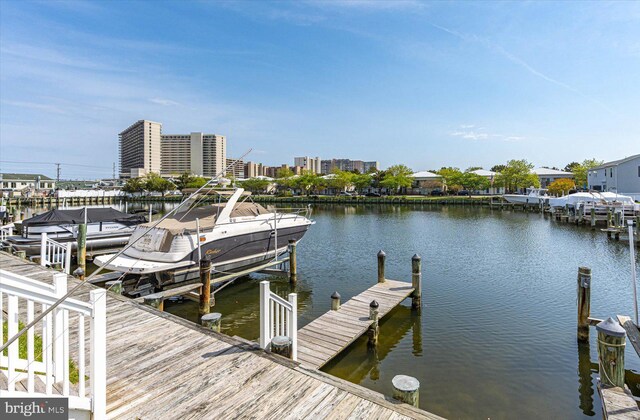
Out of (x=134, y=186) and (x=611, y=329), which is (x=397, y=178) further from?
(x=611, y=329)

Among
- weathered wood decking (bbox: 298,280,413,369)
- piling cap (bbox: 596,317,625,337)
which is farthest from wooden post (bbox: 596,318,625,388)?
weathered wood decking (bbox: 298,280,413,369)

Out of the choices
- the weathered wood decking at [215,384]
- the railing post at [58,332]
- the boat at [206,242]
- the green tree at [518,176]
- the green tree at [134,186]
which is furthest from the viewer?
the green tree at [134,186]

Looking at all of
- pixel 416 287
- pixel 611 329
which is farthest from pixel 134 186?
pixel 611 329

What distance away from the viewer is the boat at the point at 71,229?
17.4 metres

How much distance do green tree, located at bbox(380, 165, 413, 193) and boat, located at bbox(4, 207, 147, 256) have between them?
5898 cm

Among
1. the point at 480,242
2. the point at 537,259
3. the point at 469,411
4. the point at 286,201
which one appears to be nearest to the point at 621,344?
the point at 469,411

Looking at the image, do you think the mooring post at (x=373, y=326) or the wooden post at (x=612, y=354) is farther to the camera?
the mooring post at (x=373, y=326)

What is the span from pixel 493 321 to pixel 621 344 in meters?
4.46

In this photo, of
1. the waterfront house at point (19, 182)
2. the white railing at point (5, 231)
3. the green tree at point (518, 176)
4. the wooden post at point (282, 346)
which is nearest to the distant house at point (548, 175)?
the green tree at point (518, 176)

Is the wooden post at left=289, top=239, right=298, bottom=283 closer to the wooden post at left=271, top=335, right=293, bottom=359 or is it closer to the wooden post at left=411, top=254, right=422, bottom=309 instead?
the wooden post at left=411, top=254, right=422, bottom=309

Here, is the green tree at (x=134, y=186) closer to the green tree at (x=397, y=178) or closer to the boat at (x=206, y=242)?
the green tree at (x=397, y=178)

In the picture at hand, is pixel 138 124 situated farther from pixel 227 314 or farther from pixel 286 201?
pixel 227 314

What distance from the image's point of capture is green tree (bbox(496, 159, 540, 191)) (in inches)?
2483

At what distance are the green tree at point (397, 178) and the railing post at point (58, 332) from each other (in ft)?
236
